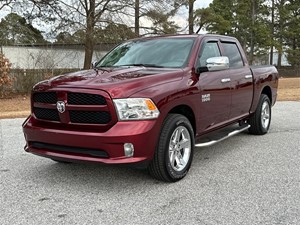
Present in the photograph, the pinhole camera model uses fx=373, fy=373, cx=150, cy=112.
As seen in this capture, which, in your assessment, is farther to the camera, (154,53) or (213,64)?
(154,53)

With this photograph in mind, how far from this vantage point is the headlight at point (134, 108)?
13.1 feet

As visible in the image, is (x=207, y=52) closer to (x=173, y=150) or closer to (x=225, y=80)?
(x=225, y=80)

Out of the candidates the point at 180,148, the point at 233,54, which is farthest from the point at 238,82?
the point at 180,148

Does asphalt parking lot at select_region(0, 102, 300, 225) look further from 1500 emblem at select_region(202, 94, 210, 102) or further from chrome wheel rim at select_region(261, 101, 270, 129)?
chrome wheel rim at select_region(261, 101, 270, 129)

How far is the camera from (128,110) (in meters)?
4.00

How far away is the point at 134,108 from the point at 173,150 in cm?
87

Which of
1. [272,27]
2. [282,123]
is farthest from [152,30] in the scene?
[272,27]

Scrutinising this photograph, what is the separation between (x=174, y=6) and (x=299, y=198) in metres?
24.4

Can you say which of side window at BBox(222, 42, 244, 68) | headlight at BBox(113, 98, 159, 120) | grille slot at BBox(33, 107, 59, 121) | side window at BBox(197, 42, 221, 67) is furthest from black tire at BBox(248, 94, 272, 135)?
grille slot at BBox(33, 107, 59, 121)

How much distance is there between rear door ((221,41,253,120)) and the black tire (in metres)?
0.50

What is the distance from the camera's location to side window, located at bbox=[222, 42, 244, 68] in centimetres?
624

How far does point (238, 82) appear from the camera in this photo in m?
6.06

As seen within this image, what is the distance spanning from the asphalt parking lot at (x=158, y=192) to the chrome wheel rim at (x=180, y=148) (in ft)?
0.73

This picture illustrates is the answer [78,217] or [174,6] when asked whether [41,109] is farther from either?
[174,6]
